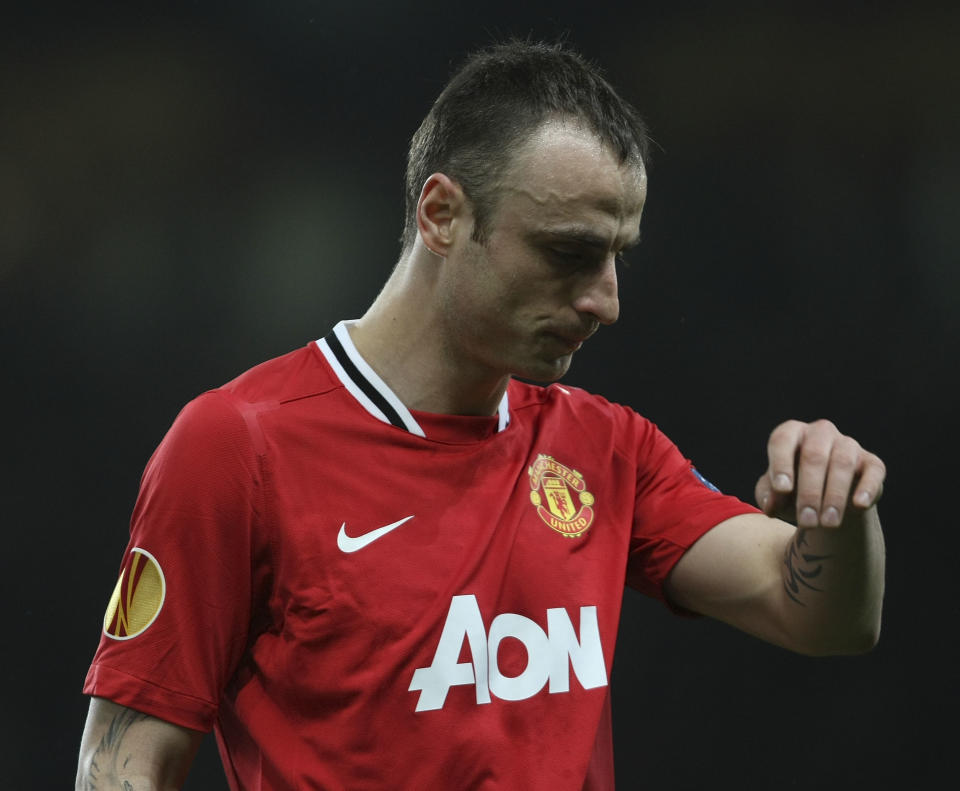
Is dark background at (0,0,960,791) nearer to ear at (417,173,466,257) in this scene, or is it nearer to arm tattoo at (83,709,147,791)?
ear at (417,173,466,257)

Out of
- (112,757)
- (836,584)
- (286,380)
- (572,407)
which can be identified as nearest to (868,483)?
(836,584)

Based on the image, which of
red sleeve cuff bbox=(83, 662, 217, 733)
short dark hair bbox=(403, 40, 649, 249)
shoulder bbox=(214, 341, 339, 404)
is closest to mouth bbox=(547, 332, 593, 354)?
short dark hair bbox=(403, 40, 649, 249)

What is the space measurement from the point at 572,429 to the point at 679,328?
819mm

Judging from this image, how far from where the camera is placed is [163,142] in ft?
6.23

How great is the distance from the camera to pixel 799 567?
1044 mm

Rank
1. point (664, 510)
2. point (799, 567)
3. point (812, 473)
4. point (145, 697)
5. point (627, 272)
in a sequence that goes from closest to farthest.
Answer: point (812, 473)
point (145, 697)
point (799, 567)
point (664, 510)
point (627, 272)

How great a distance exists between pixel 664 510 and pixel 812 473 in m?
0.36

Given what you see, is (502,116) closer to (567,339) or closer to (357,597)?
(567,339)

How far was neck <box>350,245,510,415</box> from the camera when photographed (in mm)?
1094

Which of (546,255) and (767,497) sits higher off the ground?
(546,255)

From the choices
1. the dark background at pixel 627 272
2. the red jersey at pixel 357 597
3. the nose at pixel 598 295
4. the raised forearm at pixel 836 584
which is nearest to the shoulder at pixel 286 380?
the red jersey at pixel 357 597

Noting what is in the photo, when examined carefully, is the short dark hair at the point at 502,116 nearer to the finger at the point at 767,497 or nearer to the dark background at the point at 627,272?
the finger at the point at 767,497

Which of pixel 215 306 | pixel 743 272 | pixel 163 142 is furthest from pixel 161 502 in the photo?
pixel 743 272

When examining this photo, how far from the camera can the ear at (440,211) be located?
3.54 ft
